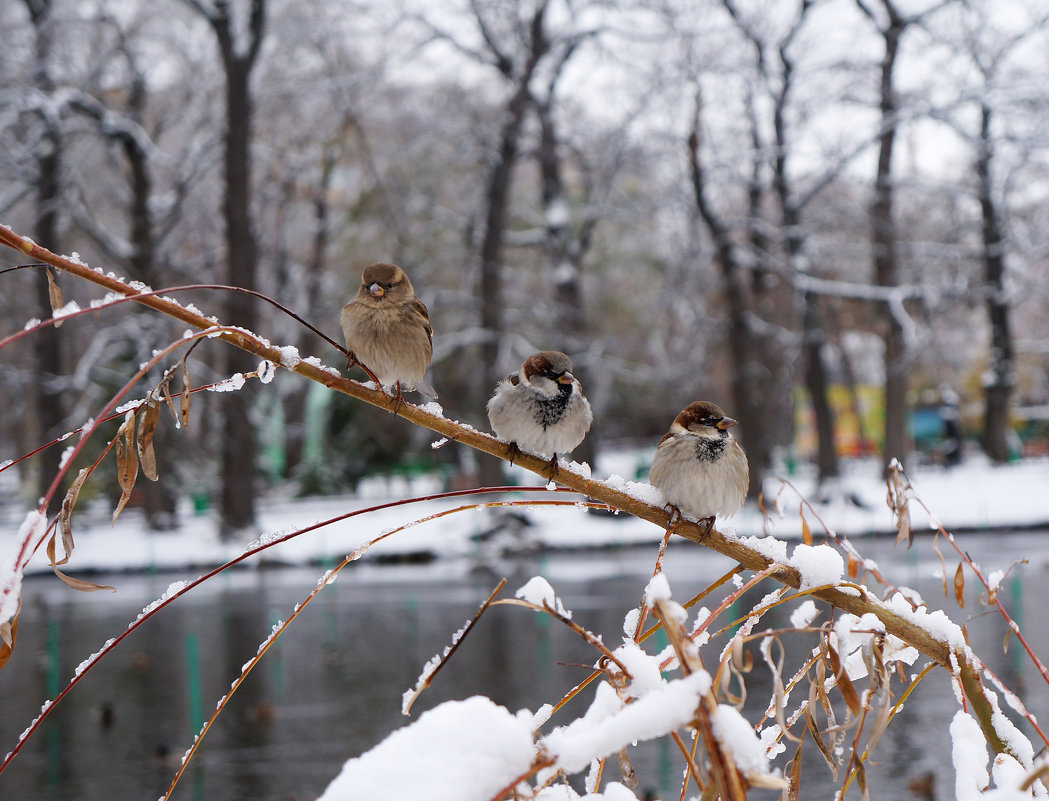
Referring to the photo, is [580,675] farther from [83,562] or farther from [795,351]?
[795,351]

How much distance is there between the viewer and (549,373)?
339 cm

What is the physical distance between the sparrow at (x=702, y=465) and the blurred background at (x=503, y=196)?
1423 cm

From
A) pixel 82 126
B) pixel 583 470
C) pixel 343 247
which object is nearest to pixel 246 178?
pixel 82 126

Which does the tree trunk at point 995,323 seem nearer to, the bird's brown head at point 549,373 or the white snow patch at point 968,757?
the bird's brown head at point 549,373

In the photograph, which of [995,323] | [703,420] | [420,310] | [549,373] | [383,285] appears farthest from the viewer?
[995,323]

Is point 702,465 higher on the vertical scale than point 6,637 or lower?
lower

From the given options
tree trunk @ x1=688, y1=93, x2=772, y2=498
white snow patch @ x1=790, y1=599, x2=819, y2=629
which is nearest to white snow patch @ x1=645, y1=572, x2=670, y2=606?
white snow patch @ x1=790, y1=599, x2=819, y2=629

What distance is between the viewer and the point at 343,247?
27094mm

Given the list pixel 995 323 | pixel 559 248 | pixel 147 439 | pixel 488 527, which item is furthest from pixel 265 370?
pixel 995 323

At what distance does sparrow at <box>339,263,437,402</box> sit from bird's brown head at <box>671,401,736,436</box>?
2.59ft

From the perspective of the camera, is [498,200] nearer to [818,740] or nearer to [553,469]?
[553,469]

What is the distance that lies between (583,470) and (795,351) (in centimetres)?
2319

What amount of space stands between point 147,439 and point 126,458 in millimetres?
56

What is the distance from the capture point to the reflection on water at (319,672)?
787 cm
